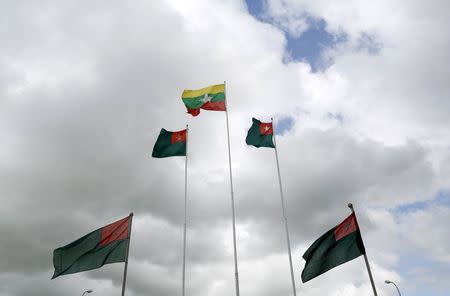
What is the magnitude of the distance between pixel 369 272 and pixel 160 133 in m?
18.3

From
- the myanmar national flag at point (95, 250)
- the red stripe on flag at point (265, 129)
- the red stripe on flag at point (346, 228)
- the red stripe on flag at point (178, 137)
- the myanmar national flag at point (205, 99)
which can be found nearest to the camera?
the red stripe on flag at point (346, 228)

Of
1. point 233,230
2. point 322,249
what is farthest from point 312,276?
point 233,230

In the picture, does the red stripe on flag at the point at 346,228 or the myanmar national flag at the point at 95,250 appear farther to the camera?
the myanmar national flag at the point at 95,250

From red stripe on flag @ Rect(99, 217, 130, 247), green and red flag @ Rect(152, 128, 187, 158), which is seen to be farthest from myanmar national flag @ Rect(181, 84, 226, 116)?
red stripe on flag @ Rect(99, 217, 130, 247)

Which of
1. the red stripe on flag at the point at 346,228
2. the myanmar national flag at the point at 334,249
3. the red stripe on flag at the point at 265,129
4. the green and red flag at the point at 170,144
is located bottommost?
the myanmar national flag at the point at 334,249

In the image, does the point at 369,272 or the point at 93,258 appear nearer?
the point at 369,272

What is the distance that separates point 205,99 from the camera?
31.1m

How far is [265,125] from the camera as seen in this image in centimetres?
3073

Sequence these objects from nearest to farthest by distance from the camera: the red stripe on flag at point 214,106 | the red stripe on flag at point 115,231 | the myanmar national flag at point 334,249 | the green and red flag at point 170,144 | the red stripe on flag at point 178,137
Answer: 1. the myanmar national flag at point 334,249
2. the red stripe on flag at point 115,231
3. the green and red flag at point 170,144
4. the red stripe on flag at point 178,137
5. the red stripe on flag at point 214,106

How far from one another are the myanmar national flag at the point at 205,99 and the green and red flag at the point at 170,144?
2041mm

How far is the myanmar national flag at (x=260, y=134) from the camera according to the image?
30.3 m

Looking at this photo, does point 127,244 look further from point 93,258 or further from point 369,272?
point 369,272

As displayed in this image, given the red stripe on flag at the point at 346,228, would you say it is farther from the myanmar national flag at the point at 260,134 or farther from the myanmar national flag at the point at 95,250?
the myanmar national flag at the point at 260,134

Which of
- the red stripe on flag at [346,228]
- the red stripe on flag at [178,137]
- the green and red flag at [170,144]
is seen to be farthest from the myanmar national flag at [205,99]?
the red stripe on flag at [346,228]
